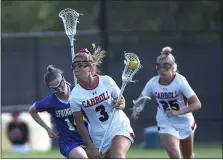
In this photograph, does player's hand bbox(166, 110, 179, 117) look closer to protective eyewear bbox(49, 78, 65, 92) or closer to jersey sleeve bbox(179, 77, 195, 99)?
jersey sleeve bbox(179, 77, 195, 99)

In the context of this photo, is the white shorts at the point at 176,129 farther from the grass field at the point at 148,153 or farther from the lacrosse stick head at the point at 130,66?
the grass field at the point at 148,153

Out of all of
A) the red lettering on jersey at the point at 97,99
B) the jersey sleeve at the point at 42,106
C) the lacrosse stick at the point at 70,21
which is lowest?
the jersey sleeve at the point at 42,106

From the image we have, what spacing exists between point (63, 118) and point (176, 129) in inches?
83.6

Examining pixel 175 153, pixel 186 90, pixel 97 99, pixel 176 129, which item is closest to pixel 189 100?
pixel 186 90

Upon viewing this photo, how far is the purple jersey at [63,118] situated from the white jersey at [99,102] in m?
0.53

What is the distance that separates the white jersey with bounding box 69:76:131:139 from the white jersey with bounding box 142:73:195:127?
2076 mm

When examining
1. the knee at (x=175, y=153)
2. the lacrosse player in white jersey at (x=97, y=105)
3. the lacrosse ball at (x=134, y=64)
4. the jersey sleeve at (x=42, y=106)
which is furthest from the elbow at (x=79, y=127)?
the knee at (x=175, y=153)

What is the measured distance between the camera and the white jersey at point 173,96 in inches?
488

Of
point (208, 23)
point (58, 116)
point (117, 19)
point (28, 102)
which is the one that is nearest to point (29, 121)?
point (28, 102)

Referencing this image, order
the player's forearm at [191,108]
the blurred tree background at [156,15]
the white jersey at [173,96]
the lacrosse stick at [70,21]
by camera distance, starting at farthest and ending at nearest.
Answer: the blurred tree background at [156,15] < the white jersey at [173,96] < the player's forearm at [191,108] < the lacrosse stick at [70,21]

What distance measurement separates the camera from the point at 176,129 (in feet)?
41.2

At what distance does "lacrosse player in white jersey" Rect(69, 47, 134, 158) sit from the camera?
1023 cm

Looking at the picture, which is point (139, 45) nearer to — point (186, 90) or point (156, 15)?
point (156, 15)

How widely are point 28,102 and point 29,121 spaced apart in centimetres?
189
